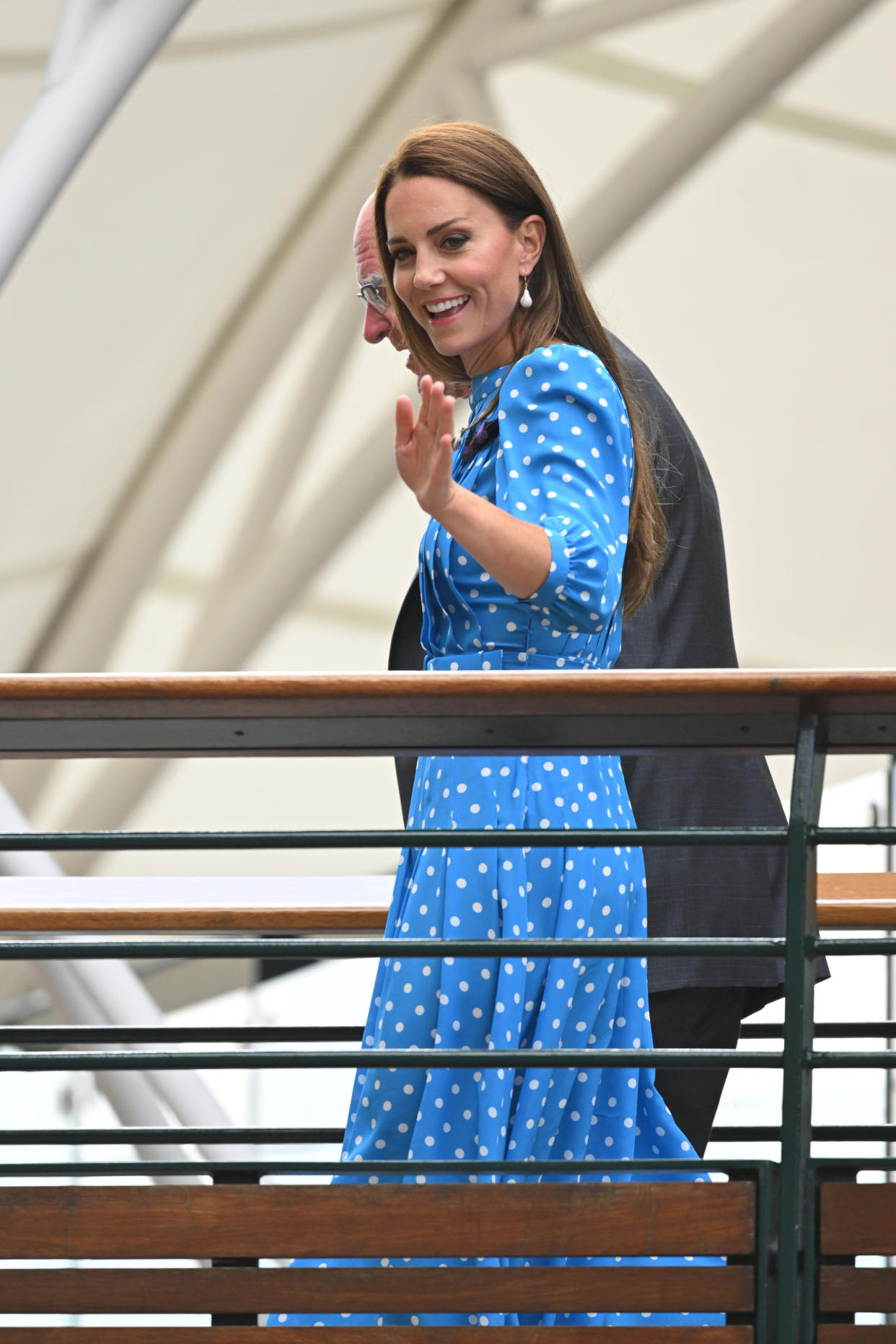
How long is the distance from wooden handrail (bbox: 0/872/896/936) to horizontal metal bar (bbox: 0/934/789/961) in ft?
2.27

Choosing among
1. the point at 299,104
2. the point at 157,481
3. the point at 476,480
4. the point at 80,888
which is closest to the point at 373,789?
the point at 157,481

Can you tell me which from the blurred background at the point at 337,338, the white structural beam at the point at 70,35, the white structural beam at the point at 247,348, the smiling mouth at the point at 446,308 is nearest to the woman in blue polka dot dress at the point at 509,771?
the smiling mouth at the point at 446,308

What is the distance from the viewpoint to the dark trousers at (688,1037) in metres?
2.89

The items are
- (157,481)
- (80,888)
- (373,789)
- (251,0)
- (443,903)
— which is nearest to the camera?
(443,903)

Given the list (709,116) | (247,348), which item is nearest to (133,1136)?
(709,116)

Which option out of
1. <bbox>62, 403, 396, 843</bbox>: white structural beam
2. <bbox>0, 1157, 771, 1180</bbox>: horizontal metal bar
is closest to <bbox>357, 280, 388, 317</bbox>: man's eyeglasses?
<bbox>0, 1157, 771, 1180</bbox>: horizontal metal bar

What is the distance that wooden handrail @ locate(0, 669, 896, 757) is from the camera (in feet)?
6.04

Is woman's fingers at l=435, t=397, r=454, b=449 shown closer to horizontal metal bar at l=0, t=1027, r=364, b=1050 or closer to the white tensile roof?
horizontal metal bar at l=0, t=1027, r=364, b=1050

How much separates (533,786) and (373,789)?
37.6 feet

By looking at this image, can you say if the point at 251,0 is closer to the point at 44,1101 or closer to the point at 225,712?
the point at 44,1101

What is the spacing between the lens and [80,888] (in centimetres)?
331

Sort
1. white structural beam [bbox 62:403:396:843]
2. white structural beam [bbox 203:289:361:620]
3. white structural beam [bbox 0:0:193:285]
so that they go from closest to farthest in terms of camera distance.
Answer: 1. white structural beam [bbox 0:0:193:285]
2. white structural beam [bbox 62:403:396:843]
3. white structural beam [bbox 203:289:361:620]

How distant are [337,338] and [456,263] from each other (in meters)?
8.17

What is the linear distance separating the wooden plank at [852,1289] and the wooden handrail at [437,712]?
0.54 metres
